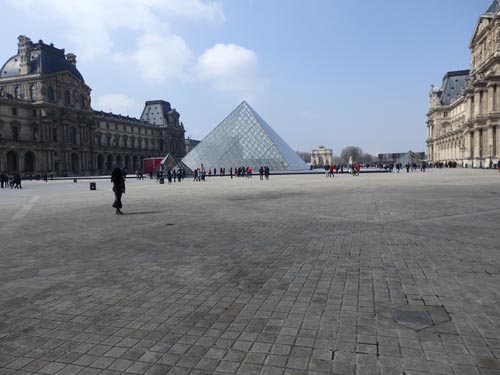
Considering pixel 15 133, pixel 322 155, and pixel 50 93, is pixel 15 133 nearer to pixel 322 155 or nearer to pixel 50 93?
pixel 50 93

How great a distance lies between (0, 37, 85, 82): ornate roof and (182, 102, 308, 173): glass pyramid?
101 feet

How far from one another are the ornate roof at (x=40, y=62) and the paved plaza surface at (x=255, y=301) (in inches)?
2595

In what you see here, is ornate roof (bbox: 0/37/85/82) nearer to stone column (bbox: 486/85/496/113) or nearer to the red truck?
the red truck

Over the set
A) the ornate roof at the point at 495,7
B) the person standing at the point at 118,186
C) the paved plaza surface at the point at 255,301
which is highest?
the ornate roof at the point at 495,7

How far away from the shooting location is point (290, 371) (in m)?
2.37

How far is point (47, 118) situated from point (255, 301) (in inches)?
2595

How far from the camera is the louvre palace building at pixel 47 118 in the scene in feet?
184

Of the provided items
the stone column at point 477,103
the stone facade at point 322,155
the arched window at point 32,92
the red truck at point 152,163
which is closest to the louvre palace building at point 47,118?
the arched window at point 32,92

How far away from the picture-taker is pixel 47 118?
59500 mm

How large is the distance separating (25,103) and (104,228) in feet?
202

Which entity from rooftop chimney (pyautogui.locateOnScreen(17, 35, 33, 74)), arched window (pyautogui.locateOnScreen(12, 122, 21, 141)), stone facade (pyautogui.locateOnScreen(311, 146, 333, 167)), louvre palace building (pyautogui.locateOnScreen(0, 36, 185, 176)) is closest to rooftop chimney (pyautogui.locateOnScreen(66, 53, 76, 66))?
louvre palace building (pyautogui.locateOnScreen(0, 36, 185, 176))

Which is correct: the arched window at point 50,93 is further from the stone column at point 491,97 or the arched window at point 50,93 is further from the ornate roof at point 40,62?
the stone column at point 491,97

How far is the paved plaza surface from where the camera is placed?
2535mm

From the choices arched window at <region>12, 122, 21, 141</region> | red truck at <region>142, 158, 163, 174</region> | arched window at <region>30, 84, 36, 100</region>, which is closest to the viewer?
red truck at <region>142, 158, 163, 174</region>
